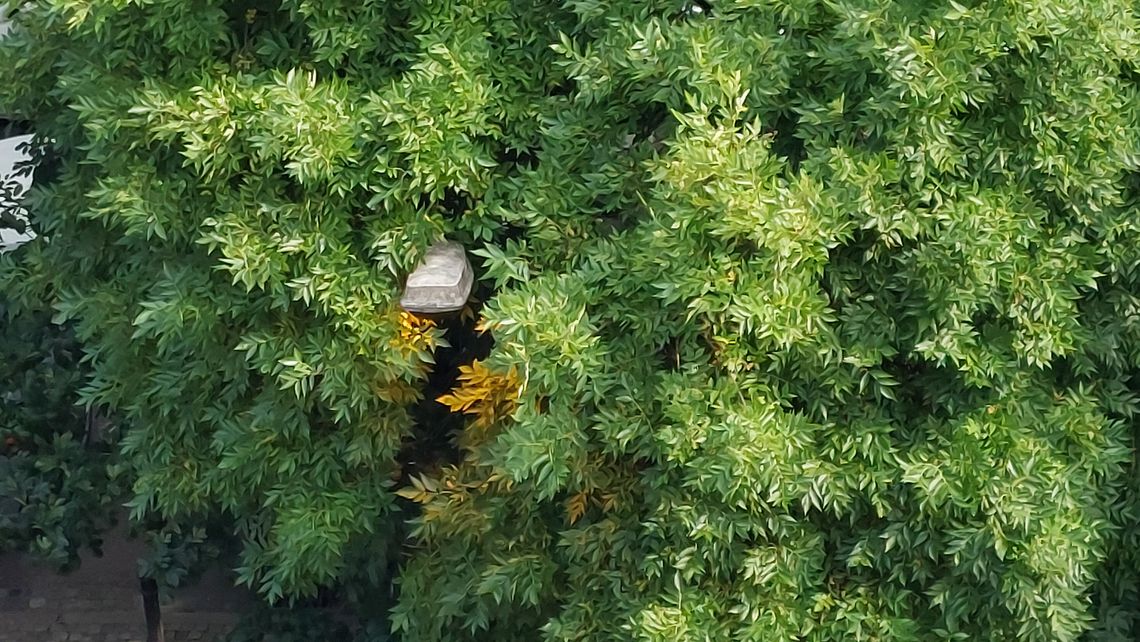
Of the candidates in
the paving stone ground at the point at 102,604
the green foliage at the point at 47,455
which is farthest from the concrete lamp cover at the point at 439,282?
the paving stone ground at the point at 102,604

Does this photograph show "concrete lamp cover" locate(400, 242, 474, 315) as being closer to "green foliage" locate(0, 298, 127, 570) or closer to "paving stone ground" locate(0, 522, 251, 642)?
"green foliage" locate(0, 298, 127, 570)

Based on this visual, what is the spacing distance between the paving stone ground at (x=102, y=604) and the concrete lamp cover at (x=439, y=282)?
4202 mm

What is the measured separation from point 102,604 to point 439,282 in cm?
555

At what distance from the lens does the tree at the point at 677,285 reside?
386cm

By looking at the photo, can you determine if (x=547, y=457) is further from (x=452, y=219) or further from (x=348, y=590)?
(x=348, y=590)

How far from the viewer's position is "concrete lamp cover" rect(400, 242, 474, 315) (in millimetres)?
4449

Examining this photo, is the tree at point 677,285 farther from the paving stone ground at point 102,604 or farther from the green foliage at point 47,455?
the paving stone ground at point 102,604

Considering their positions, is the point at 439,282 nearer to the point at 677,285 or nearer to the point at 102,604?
the point at 677,285

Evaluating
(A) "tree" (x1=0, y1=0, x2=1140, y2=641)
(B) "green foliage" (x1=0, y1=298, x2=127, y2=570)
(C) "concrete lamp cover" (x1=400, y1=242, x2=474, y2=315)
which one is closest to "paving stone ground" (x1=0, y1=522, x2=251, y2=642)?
(B) "green foliage" (x1=0, y1=298, x2=127, y2=570)

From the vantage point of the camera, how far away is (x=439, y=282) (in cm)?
445

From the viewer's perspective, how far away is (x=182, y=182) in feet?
15.5

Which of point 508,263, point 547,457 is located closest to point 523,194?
point 508,263

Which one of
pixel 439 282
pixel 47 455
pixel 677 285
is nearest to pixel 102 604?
pixel 47 455

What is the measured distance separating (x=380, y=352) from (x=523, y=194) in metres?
0.79
